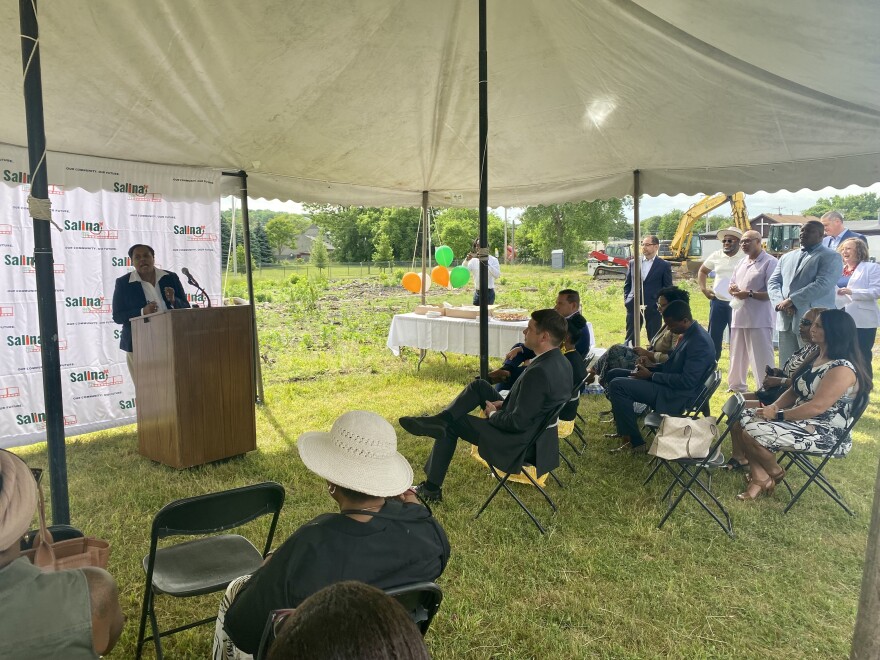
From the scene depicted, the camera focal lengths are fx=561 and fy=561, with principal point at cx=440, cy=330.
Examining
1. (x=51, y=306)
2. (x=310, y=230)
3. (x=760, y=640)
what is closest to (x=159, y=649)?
(x=51, y=306)

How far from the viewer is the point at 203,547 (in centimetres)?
256

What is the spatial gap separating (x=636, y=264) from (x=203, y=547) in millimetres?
5834

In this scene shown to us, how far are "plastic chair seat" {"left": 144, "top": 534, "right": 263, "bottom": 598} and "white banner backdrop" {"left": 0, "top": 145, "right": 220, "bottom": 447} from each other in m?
3.74

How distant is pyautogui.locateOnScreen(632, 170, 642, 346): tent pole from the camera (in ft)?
21.6

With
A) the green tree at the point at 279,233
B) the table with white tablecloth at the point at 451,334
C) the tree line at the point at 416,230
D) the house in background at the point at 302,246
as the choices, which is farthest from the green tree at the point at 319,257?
the table with white tablecloth at the point at 451,334

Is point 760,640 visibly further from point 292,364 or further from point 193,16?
point 292,364

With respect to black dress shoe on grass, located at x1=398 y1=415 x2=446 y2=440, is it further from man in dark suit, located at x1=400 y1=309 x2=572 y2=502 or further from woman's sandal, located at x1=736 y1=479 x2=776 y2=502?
woman's sandal, located at x1=736 y1=479 x2=776 y2=502

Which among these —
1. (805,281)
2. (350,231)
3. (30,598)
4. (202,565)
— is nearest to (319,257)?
(350,231)

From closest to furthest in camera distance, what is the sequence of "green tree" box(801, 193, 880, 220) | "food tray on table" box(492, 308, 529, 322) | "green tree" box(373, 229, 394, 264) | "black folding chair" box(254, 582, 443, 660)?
1. "black folding chair" box(254, 582, 443, 660)
2. "food tray on table" box(492, 308, 529, 322)
3. "green tree" box(373, 229, 394, 264)
4. "green tree" box(801, 193, 880, 220)

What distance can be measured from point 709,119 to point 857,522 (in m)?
3.43

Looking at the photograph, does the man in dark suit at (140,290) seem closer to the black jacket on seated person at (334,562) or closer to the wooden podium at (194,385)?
the wooden podium at (194,385)

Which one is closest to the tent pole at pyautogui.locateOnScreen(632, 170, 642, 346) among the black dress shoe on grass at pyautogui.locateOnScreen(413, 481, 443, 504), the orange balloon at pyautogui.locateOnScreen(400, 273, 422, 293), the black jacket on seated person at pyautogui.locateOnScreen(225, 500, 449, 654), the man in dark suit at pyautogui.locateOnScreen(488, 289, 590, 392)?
the man in dark suit at pyautogui.locateOnScreen(488, 289, 590, 392)

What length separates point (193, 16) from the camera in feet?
11.2

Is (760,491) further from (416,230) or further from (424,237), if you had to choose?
(416,230)
